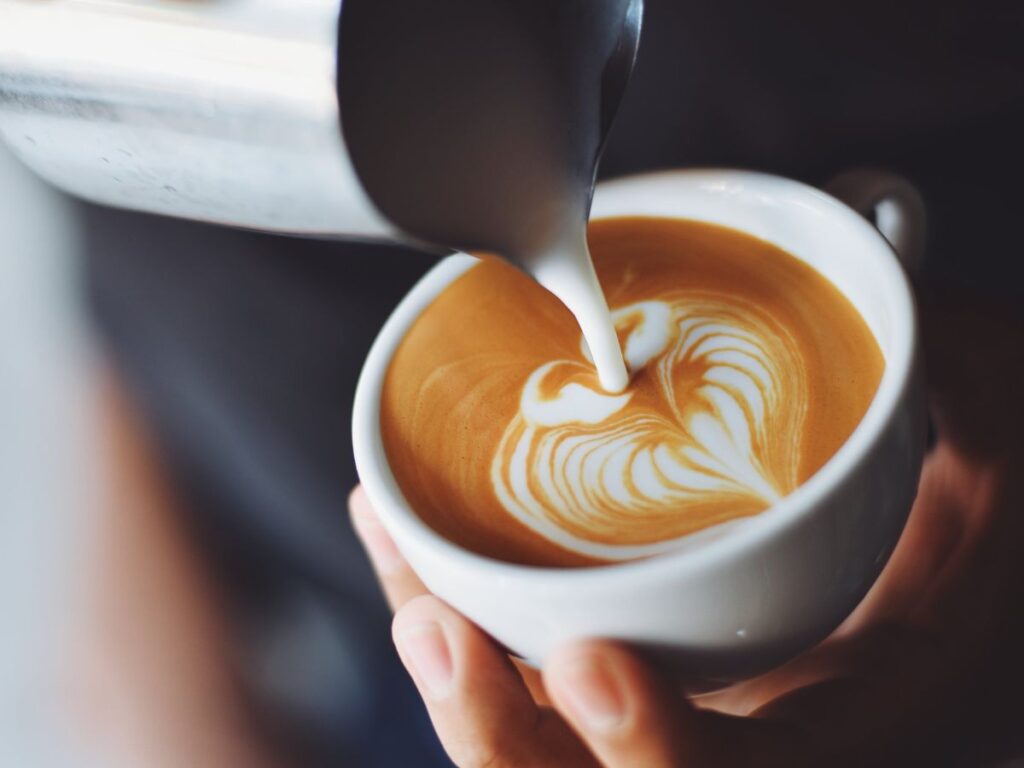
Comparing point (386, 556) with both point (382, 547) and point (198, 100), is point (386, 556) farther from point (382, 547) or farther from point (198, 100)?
point (198, 100)

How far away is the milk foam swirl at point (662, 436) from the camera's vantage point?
0.61m

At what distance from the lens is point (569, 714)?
58cm

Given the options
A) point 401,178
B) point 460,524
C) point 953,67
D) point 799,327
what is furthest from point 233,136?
point 953,67

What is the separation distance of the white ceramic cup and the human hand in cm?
3

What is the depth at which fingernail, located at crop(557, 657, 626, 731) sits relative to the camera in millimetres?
535

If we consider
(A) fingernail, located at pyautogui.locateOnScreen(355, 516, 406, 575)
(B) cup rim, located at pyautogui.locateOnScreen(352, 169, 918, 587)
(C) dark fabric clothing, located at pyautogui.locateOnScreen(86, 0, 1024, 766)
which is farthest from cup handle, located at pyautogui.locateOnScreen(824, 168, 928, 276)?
(A) fingernail, located at pyautogui.locateOnScreen(355, 516, 406, 575)

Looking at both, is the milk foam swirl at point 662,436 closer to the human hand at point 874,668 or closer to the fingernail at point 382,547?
the human hand at point 874,668

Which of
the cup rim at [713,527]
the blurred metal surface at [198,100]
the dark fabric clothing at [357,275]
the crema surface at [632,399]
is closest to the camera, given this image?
the blurred metal surface at [198,100]

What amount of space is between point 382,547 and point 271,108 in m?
0.52

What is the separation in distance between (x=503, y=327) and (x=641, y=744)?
0.32 m

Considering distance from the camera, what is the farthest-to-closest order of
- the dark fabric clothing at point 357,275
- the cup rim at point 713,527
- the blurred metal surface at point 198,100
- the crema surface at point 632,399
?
the dark fabric clothing at point 357,275, the crema surface at point 632,399, the cup rim at point 713,527, the blurred metal surface at point 198,100

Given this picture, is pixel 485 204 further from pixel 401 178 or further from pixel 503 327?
pixel 503 327

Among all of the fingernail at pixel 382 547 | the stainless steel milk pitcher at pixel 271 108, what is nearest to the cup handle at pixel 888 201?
the stainless steel milk pitcher at pixel 271 108

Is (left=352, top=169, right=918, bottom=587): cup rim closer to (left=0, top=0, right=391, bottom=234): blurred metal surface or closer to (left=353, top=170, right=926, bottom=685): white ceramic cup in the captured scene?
(left=353, top=170, right=926, bottom=685): white ceramic cup
